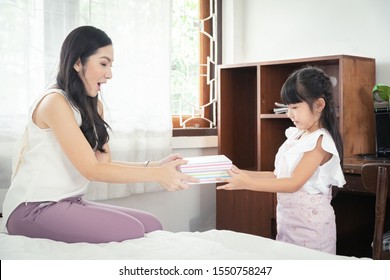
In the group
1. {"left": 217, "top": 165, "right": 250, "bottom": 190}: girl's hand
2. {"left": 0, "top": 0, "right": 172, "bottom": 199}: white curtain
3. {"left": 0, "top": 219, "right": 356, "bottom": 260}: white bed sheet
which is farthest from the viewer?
{"left": 0, "top": 0, "right": 172, "bottom": 199}: white curtain

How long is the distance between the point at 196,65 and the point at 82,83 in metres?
1.21

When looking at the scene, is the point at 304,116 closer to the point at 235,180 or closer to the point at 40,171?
the point at 235,180

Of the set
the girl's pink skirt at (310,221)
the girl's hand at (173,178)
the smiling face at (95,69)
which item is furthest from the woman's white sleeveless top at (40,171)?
the girl's pink skirt at (310,221)

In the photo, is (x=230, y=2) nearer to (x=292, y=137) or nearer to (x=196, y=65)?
(x=196, y=65)

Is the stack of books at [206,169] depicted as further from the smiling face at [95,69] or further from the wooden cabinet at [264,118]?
the wooden cabinet at [264,118]

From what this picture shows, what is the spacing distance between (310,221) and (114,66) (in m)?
1.04

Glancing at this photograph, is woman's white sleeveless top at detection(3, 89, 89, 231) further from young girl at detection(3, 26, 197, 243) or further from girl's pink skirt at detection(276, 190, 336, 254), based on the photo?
girl's pink skirt at detection(276, 190, 336, 254)

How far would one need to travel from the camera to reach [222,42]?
2676 millimetres

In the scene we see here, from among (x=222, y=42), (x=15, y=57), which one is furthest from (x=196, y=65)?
(x=15, y=57)

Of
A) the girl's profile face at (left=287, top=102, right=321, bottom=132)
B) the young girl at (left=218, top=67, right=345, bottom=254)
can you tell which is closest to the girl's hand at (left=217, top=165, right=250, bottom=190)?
the young girl at (left=218, top=67, right=345, bottom=254)

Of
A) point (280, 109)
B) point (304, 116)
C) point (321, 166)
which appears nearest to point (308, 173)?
point (321, 166)

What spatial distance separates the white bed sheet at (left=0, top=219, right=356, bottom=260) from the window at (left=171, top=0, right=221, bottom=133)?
1343mm

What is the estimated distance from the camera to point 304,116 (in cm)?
149

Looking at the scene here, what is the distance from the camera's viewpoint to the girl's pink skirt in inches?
56.6
